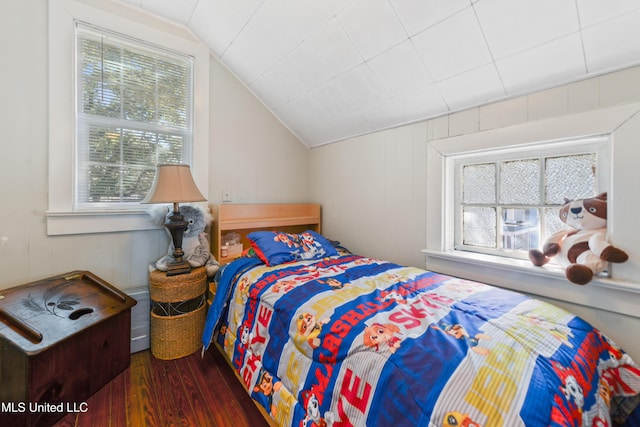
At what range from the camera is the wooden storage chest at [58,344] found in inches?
43.7

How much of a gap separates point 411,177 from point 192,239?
5.49 feet

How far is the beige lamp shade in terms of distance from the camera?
5.41 ft

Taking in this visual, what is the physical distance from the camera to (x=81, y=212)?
172 centimetres

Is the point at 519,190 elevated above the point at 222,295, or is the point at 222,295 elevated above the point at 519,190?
the point at 519,190

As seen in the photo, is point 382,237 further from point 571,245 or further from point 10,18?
point 10,18

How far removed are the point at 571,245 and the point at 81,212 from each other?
283 cm

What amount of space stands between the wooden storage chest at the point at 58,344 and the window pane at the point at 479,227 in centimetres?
224

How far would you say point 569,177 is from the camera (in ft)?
4.62

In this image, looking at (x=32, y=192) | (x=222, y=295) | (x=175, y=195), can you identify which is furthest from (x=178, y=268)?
(x=32, y=192)

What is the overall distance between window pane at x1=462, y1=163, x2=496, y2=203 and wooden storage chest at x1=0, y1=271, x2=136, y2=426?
230cm

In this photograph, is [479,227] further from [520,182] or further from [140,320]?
[140,320]

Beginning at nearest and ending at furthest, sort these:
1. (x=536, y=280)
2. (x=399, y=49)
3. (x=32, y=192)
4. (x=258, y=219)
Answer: (x=536, y=280) → (x=399, y=49) → (x=32, y=192) → (x=258, y=219)

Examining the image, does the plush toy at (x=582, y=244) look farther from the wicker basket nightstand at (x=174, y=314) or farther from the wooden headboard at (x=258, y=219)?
the wicker basket nightstand at (x=174, y=314)

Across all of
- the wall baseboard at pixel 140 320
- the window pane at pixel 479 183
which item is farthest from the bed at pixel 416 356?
the wall baseboard at pixel 140 320
